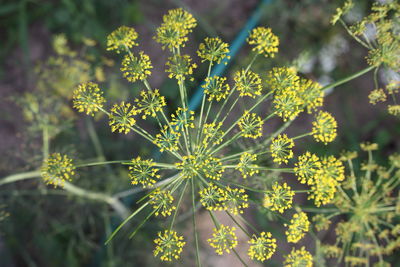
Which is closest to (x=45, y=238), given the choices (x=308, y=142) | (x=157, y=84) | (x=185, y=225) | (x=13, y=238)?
(x=13, y=238)

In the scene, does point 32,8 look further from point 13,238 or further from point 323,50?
point 323,50

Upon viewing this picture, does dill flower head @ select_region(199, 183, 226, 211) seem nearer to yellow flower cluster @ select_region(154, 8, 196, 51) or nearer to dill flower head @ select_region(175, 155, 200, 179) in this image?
dill flower head @ select_region(175, 155, 200, 179)

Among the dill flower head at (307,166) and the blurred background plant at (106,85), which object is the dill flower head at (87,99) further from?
the blurred background plant at (106,85)

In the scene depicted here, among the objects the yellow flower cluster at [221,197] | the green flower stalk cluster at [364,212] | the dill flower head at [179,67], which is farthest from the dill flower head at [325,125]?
the dill flower head at [179,67]

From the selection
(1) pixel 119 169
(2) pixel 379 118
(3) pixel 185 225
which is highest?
(2) pixel 379 118

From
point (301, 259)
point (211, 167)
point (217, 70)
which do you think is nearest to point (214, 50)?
point (211, 167)

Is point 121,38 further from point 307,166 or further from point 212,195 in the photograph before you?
point 307,166

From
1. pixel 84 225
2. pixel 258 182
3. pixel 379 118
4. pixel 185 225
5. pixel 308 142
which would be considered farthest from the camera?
pixel 379 118

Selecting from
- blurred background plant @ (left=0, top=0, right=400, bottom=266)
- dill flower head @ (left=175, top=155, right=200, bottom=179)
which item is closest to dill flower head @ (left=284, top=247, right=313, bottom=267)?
dill flower head @ (left=175, top=155, right=200, bottom=179)

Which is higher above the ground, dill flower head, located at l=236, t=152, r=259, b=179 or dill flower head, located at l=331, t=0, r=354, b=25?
dill flower head, located at l=331, t=0, r=354, b=25
